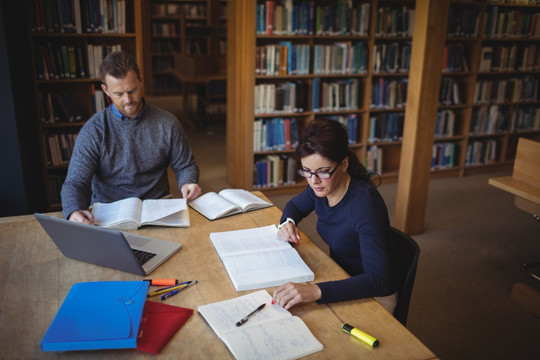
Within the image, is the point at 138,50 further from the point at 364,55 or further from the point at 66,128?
the point at 364,55

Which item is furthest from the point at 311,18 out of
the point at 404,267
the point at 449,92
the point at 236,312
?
the point at 236,312

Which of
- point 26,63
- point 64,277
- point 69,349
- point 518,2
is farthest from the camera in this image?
point 518,2

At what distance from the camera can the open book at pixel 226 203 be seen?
2068 mm

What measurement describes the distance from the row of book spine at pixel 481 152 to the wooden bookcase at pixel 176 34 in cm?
513

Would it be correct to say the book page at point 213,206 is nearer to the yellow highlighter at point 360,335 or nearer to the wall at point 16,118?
the yellow highlighter at point 360,335

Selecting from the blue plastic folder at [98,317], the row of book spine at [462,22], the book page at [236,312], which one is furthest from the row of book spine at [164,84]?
the book page at [236,312]

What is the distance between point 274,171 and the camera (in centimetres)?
453

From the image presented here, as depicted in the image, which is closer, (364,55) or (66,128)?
(66,128)

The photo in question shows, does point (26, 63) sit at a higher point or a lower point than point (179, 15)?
lower

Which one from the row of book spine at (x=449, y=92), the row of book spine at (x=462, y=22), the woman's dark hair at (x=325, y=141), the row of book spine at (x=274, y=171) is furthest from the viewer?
the row of book spine at (x=449, y=92)

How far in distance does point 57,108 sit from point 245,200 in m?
2.40

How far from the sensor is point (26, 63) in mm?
3516

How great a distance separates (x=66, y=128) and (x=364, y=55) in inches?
111

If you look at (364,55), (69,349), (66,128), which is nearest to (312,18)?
(364,55)
